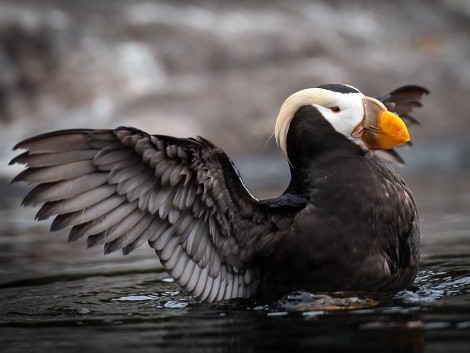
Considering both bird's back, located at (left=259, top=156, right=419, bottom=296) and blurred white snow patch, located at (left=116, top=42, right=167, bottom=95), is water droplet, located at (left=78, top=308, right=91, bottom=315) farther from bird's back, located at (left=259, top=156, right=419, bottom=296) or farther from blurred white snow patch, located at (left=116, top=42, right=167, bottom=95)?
blurred white snow patch, located at (left=116, top=42, right=167, bottom=95)

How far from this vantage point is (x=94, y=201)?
4785 mm

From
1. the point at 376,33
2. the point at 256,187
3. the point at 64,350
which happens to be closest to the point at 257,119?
the point at 256,187

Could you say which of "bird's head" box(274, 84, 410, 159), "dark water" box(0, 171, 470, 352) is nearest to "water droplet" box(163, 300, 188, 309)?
"dark water" box(0, 171, 470, 352)

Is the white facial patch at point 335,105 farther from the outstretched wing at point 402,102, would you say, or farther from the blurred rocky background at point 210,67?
the blurred rocky background at point 210,67

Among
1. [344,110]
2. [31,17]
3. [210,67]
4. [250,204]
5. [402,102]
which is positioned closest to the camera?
[250,204]

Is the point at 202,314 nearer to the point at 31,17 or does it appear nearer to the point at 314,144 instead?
the point at 314,144

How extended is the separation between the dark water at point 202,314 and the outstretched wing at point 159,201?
22 cm

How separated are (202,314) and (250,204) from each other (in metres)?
0.61

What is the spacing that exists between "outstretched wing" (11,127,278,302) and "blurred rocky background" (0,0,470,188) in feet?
20.5

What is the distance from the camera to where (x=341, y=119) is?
517cm

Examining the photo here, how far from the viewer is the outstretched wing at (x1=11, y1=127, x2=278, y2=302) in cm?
467

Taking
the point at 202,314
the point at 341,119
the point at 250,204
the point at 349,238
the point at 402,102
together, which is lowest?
the point at 202,314

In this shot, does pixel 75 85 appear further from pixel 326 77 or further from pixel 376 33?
pixel 376 33

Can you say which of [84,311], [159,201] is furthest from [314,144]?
[84,311]
